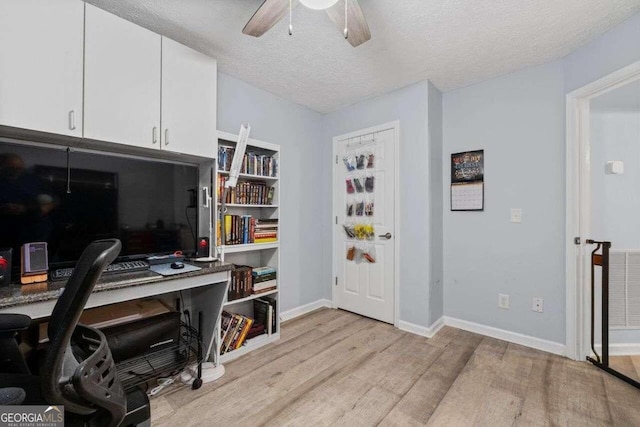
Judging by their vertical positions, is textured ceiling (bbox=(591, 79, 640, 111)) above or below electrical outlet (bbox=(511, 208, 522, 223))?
above

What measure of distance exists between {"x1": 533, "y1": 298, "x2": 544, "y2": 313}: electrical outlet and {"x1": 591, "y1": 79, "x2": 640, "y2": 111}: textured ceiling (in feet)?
5.53

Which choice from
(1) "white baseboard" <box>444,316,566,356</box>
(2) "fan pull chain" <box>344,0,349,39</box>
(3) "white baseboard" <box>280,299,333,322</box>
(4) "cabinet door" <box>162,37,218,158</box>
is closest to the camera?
(2) "fan pull chain" <box>344,0,349,39</box>

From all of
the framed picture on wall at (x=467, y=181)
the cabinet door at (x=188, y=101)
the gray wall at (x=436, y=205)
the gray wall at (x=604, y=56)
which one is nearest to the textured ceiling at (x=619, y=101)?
the gray wall at (x=604, y=56)

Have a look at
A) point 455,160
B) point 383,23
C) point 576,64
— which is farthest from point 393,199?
point 576,64

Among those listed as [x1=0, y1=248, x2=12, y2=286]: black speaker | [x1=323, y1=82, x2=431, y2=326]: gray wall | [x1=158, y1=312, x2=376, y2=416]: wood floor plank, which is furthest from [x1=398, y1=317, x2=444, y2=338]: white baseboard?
[x1=0, y1=248, x2=12, y2=286]: black speaker

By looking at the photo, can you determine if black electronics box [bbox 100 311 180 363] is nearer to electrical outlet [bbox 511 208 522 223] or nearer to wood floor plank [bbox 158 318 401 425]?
wood floor plank [bbox 158 318 401 425]

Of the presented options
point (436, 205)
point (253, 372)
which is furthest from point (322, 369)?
point (436, 205)

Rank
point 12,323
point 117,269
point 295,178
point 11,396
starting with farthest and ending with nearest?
point 295,178 < point 117,269 < point 12,323 < point 11,396

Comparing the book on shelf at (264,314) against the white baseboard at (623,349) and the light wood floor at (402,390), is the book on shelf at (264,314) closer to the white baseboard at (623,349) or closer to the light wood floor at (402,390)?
the light wood floor at (402,390)

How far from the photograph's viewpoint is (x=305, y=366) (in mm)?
2100

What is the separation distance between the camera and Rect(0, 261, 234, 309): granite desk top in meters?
1.19

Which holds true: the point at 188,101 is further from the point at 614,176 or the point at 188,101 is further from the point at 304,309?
the point at 614,176

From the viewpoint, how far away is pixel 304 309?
323 centimetres

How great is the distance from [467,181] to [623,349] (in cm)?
179
